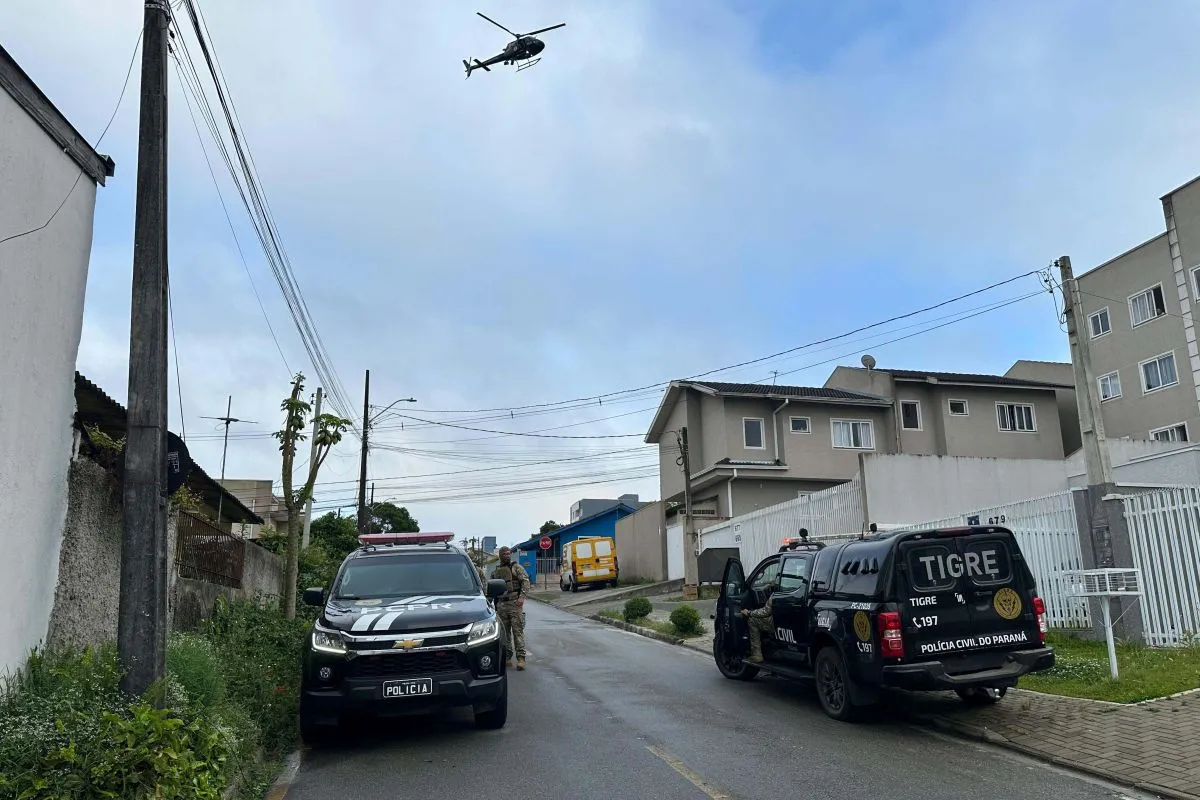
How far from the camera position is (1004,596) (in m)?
8.29

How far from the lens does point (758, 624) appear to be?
10609 mm

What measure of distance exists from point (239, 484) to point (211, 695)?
42594mm

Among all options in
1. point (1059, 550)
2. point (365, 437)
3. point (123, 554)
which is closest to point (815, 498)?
point (1059, 550)

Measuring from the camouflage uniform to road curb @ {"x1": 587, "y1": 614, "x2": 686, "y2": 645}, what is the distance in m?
6.22

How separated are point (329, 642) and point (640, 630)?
1289 centimetres

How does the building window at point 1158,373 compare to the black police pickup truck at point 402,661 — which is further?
the building window at point 1158,373

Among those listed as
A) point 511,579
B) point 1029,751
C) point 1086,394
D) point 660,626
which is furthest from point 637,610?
point 1029,751

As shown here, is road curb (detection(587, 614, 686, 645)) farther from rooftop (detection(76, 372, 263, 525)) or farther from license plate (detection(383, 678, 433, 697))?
license plate (detection(383, 678, 433, 697))

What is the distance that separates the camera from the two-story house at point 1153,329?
27.8 m

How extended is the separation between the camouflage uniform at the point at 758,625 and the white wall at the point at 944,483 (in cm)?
1149

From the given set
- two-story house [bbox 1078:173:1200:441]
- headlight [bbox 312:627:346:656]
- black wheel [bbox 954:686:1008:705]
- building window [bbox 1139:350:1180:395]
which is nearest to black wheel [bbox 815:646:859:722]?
black wheel [bbox 954:686:1008:705]

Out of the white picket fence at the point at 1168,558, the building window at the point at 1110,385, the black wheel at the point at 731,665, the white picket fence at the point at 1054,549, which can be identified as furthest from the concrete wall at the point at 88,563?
the building window at the point at 1110,385

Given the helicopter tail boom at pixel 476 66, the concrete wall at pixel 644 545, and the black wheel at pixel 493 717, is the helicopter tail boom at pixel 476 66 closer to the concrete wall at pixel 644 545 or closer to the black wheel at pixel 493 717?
the black wheel at pixel 493 717

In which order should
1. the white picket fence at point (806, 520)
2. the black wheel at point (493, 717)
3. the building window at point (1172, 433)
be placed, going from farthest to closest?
the building window at point (1172, 433)
the white picket fence at point (806, 520)
the black wheel at point (493, 717)
